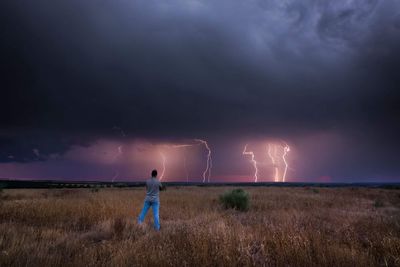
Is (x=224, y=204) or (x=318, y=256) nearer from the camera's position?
(x=318, y=256)

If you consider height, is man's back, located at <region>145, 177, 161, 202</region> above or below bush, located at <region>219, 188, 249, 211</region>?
above

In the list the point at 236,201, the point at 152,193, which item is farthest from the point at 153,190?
the point at 236,201

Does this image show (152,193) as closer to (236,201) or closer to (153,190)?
(153,190)

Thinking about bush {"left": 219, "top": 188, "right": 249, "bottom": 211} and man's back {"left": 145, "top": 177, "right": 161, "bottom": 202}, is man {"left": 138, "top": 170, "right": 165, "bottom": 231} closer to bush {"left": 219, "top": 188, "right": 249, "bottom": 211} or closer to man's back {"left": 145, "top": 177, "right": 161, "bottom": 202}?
man's back {"left": 145, "top": 177, "right": 161, "bottom": 202}

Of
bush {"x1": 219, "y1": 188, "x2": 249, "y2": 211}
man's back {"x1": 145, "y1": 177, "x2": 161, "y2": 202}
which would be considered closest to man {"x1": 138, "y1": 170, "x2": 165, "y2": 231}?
man's back {"x1": 145, "y1": 177, "x2": 161, "y2": 202}

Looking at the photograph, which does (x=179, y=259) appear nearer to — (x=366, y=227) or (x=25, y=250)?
(x=25, y=250)

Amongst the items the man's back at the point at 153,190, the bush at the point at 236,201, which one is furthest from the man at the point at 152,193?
the bush at the point at 236,201

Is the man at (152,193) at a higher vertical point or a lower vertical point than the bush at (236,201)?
higher

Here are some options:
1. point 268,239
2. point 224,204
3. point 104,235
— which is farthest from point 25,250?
point 224,204

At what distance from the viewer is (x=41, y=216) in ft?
34.6

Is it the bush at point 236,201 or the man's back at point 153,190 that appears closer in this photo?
the man's back at point 153,190

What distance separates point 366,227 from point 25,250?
9211 mm

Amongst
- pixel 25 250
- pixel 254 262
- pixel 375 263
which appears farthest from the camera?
pixel 25 250

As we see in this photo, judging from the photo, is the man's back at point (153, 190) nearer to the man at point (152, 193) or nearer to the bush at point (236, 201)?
the man at point (152, 193)
